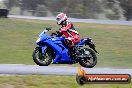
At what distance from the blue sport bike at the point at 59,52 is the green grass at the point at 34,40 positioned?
4.73 m

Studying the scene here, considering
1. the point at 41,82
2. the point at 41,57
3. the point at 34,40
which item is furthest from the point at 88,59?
the point at 34,40

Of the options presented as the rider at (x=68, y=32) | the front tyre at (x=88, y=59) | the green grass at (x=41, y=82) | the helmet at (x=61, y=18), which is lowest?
the green grass at (x=41, y=82)

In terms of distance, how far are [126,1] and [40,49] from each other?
147 feet

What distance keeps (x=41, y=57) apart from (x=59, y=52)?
0.49 meters

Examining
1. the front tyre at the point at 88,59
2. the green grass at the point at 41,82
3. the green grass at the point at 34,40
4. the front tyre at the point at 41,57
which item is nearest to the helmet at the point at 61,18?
the front tyre at the point at 41,57

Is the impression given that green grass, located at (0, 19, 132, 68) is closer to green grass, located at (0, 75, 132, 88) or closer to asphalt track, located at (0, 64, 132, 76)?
asphalt track, located at (0, 64, 132, 76)

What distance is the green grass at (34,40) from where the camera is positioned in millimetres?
19066

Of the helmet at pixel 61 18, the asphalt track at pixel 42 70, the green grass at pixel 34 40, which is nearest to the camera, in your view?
the helmet at pixel 61 18

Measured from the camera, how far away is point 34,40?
26188 mm

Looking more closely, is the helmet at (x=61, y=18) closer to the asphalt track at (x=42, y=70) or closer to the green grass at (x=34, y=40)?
the asphalt track at (x=42, y=70)

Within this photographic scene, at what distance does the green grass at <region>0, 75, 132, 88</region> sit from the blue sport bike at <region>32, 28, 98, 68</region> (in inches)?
26.1

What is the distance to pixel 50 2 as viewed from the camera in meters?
67.8

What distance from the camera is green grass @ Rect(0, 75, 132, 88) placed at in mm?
10930

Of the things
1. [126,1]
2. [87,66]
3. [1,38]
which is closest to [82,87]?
[87,66]
